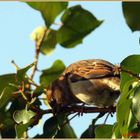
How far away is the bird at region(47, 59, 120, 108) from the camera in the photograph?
3.11m

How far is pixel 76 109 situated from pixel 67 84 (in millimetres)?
1359

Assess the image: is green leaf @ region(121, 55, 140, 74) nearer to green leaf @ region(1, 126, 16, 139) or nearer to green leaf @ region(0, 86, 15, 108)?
green leaf @ region(0, 86, 15, 108)

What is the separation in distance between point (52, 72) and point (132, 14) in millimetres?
352

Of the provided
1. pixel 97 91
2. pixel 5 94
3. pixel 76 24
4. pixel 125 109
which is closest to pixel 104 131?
pixel 125 109

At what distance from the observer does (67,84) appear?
3.52m

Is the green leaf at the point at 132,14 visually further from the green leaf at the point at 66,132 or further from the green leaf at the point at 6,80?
the green leaf at the point at 66,132

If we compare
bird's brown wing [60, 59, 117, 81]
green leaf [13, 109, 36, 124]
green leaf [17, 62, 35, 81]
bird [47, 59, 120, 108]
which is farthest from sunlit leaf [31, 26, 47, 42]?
bird's brown wing [60, 59, 117, 81]

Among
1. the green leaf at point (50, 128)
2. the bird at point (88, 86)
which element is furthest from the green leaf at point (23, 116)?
the bird at point (88, 86)

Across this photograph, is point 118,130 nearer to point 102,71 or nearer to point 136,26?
point 136,26

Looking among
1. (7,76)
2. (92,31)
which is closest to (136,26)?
(92,31)

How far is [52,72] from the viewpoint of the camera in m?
1.50

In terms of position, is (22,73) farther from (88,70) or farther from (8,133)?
(88,70)

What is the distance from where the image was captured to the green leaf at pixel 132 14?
4.29 feet

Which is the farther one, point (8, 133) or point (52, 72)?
point (8, 133)
